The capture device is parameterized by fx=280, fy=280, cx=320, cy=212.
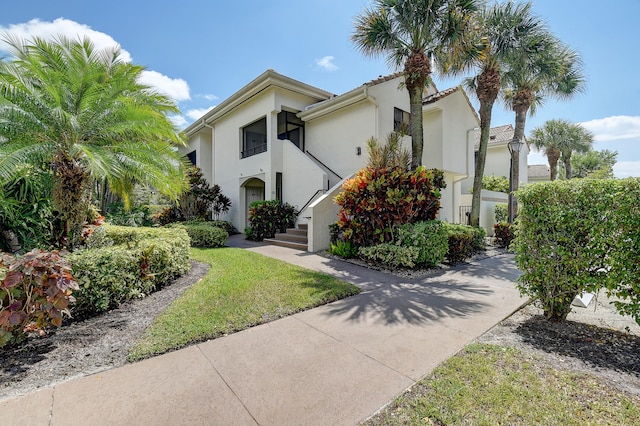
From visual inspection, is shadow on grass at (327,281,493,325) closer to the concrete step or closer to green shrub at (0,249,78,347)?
green shrub at (0,249,78,347)

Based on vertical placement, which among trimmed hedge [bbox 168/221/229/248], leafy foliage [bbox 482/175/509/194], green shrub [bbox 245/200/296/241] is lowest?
trimmed hedge [bbox 168/221/229/248]

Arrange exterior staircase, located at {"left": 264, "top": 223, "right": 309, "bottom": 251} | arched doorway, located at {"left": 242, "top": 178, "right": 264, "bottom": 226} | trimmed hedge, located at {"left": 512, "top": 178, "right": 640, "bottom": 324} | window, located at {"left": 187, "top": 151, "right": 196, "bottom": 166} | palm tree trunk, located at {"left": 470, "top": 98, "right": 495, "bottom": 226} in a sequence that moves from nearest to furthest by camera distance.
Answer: trimmed hedge, located at {"left": 512, "top": 178, "right": 640, "bottom": 324}
exterior staircase, located at {"left": 264, "top": 223, "right": 309, "bottom": 251}
palm tree trunk, located at {"left": 470, "top": 98, "right": 495, "bottom": 226}
arched doorway, located at {"left": 242, "top": 178, "right": 264, "bottom": 226}
window, located at {"left": 187, "top": 151, "right": 196, "bottom": 166}

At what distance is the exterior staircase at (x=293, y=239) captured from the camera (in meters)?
11.1

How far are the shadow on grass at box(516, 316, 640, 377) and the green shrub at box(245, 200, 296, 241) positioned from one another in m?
10.3

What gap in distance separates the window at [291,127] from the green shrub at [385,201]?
796 cm

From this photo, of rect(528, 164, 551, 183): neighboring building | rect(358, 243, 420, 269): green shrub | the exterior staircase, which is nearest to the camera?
rect(358, 243, 420, 269): green shrub

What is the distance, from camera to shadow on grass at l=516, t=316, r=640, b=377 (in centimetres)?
328

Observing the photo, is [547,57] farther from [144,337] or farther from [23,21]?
[23,21]

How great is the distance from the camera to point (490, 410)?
243 cm

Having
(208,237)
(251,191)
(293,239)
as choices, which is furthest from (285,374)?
(251,191)

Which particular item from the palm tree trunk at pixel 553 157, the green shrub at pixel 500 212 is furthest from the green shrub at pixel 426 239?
the palm tree trunk at pixel 553 157

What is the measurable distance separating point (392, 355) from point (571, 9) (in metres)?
9.93

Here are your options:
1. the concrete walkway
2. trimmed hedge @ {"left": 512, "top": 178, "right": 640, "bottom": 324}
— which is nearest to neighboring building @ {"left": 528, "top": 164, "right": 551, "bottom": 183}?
trimmed hedge @ {"left": 512, "top": 178, "right": 640, "bottom": 324}

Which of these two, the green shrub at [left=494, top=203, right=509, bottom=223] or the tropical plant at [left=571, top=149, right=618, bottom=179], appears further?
the tropical plant at [left=571, top=149, right=618, bottom=179]
